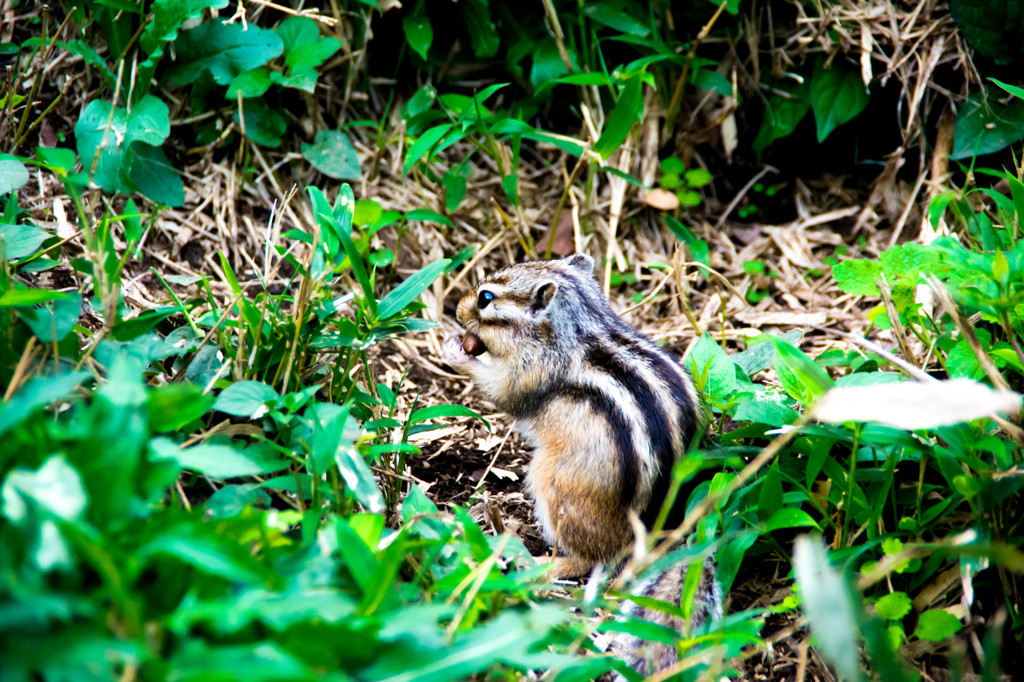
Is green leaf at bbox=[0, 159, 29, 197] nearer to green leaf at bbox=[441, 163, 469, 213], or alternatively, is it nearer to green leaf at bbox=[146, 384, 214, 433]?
green leaf at bbox=[146, 384, 214, 433]

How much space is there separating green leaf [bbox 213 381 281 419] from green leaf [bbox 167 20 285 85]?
230cm

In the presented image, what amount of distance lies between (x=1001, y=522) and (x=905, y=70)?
9.77 ft

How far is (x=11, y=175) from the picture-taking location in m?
2.79

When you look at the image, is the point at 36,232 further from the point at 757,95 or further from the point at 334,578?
the point at 757,95

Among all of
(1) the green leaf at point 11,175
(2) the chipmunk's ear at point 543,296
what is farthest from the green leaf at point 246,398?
(2) the chipmunk's ear at point 543,296

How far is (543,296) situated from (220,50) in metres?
2.22

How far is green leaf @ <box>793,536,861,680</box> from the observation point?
147cm

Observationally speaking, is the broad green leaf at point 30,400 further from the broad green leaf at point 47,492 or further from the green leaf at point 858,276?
the green leaf at point 858,276

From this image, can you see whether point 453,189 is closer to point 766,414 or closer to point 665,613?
point 766,414

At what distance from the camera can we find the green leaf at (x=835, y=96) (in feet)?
14.9

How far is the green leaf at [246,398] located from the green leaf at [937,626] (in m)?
2.28

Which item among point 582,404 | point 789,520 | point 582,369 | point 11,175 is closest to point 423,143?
point 582,369

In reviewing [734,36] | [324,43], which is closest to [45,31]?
[324,43]

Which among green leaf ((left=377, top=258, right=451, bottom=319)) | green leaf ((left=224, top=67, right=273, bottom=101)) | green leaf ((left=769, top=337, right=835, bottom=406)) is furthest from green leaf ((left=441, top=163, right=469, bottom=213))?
green leaf ((left=769, top=337, right=835, bottom=406))
